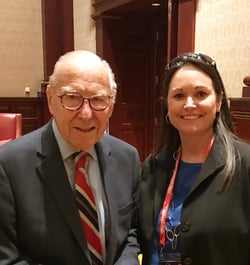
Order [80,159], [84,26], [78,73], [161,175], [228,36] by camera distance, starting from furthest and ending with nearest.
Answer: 1. [84,26]
2. [228,36]
3. [161,175]
4. [80,159]
5. [78,73]

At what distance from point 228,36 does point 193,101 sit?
79.0 inches

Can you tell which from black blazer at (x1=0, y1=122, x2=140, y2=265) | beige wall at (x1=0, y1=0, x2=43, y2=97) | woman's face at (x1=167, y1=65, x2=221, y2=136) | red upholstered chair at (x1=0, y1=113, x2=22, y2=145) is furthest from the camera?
beige wall at (x1=0, y1=0, x2=43, y2=97)

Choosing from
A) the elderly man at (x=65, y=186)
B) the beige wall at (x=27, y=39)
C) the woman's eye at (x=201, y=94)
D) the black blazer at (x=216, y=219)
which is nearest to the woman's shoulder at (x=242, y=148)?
the black blazer at (x=216, y=219)

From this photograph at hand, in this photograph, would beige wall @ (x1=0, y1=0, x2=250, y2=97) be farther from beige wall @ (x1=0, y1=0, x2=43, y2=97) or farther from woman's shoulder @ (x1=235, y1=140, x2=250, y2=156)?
woman's shoulder @ (x1=235, y1=140, x2=250, y2=156)

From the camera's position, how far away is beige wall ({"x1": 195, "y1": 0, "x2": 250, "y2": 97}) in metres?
3.22

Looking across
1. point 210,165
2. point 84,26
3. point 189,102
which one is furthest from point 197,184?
point 84,26

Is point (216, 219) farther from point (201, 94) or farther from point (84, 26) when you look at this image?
point (84, 26)

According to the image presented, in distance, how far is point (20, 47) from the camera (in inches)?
283

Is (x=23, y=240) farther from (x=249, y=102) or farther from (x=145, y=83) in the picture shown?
(x=145, y=83)

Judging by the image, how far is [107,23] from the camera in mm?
5816

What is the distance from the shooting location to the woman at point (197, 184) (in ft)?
4.95

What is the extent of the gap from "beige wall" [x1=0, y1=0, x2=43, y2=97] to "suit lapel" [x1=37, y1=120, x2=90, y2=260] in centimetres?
604

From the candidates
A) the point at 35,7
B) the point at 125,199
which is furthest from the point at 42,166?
the point at 35,7

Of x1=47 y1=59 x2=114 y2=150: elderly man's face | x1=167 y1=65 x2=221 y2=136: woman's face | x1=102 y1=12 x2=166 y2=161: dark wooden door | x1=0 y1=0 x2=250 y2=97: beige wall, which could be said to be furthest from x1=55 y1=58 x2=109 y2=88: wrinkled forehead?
x1=102 y1=12 x2=166 y2=161: dark wooden door
